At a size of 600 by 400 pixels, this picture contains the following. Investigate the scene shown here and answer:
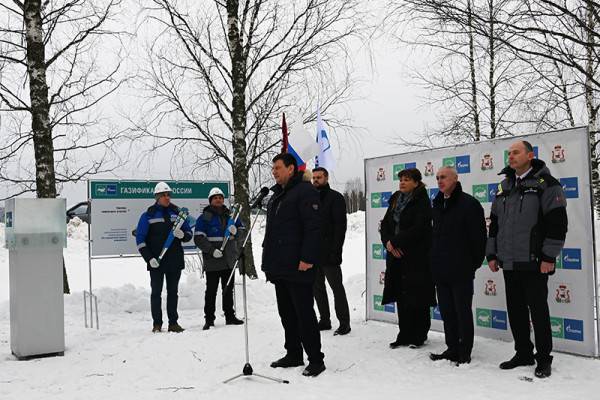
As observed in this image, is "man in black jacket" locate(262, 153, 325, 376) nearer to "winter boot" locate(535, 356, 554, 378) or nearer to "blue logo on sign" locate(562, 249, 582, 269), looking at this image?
"winter boot" locate(535, 356, 554, 378)

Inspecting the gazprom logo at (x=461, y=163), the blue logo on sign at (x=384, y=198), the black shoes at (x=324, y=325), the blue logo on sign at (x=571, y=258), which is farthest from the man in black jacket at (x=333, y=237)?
the blue logo on sign at (x=571, y=258)

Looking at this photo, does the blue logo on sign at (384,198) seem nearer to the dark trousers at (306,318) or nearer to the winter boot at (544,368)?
the dark trousers at (306,318)

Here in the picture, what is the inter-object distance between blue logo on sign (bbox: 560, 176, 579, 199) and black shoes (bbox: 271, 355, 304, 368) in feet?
10.5

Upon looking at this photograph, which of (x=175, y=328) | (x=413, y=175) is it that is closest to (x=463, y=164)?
(x=413, y=175)

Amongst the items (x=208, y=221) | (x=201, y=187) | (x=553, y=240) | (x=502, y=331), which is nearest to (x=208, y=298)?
(x=208, y=221)

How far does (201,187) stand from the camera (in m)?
10.2

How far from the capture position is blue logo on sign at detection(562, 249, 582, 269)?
18.8 feet

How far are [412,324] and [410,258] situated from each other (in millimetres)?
800

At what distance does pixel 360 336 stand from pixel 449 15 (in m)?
4.14

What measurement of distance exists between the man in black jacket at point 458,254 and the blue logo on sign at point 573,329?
1045 millimetres

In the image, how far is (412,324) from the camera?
21.4 ft

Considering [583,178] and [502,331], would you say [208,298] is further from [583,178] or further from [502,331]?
[583,178]

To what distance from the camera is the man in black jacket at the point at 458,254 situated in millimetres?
5625

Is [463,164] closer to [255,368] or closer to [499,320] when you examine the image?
[499,320]
